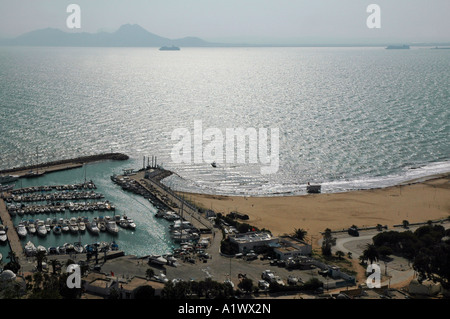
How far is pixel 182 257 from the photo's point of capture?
1421 inches

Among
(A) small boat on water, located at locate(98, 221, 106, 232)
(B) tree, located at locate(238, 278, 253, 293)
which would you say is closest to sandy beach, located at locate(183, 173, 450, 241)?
(A) small boat on water, located at locate(98, 221, 106, 232)

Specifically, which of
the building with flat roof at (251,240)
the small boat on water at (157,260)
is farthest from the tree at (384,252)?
the small boat on water at (157,260)

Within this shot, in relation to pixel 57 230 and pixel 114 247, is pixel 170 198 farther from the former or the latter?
pixel 114 247

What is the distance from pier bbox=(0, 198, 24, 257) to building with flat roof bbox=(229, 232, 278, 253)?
14571 millimetres

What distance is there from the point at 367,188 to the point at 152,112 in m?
45.3

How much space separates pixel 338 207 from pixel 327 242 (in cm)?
1192

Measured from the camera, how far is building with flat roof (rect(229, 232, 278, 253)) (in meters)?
37.5

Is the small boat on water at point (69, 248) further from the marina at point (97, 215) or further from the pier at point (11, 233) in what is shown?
the pier at point (11, 233)

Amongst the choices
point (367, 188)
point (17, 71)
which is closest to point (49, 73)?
point (17, 71)

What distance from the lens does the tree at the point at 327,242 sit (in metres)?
37.2

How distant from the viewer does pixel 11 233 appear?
1578 inches

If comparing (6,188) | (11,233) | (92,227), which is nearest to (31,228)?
(11,233)

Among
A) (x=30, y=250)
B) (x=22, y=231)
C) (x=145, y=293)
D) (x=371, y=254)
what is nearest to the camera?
(x=145, y=293)
